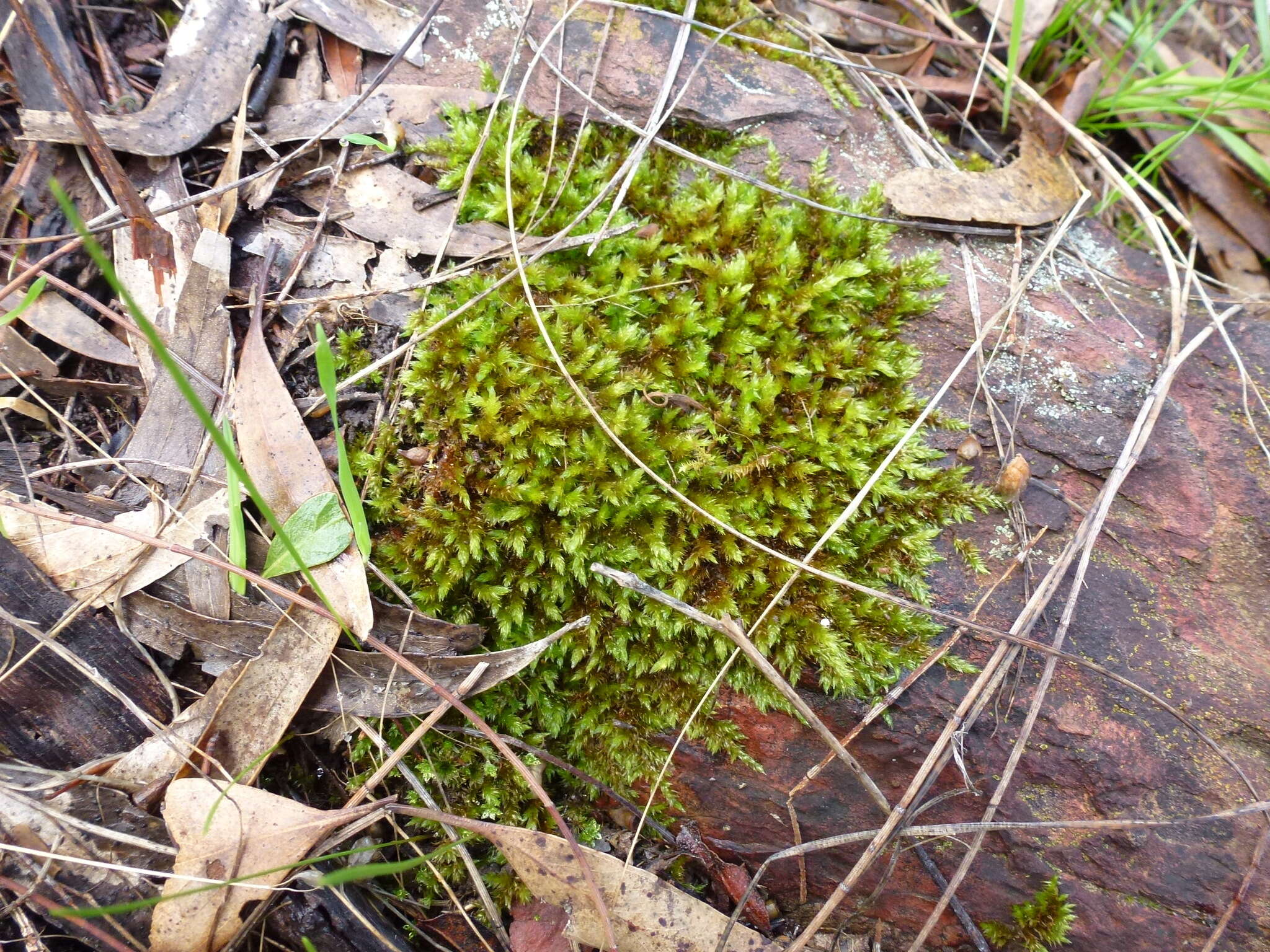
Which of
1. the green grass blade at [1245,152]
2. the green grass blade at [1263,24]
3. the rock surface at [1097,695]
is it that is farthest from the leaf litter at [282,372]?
the green grass blade at [1263,24]

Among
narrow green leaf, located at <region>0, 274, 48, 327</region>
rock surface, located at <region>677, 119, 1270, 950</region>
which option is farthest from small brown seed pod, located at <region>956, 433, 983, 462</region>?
narrow green leaf, located at <region>0, 274, 48, 327</region>

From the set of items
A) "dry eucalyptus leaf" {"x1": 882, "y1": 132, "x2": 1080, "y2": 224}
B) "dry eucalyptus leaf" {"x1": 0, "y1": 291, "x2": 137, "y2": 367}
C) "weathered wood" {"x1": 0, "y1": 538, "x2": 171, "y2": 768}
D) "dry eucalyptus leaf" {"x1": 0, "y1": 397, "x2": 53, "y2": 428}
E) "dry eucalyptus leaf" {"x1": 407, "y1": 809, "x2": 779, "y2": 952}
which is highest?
"dry eucalyptus leaf" {"x1": 882, "y1": 132, "x2": 1080, "y2": 224}

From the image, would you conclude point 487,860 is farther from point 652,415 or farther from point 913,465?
point 913,465

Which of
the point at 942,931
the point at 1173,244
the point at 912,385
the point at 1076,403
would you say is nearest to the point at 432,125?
the point at 912,385

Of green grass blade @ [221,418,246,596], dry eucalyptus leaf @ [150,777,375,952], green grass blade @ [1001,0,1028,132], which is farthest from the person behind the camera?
green grass blade @ [1001,0,1028,132]

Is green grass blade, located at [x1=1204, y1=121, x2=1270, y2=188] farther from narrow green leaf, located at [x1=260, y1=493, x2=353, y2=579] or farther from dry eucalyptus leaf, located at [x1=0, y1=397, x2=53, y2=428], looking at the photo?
dry eucalyptus leaf, located at [x1=0, y1=397, x2=53, y2=428]

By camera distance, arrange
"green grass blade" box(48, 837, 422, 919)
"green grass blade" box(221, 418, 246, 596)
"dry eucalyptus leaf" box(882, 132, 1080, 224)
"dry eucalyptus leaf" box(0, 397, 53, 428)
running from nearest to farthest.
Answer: "green grass blade" box(48, 837, 422, 919), "green grass blade" box(221, 418, 246, 596), "dry eucalyptus leaf" box(0, 397, 53, 428), "dry eucalyptus leaf" box(882, 132, 1080, 224)

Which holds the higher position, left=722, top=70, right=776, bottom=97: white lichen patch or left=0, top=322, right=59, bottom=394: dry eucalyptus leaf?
left=722, top=70, right=776, bottom=97: white lichen patch
